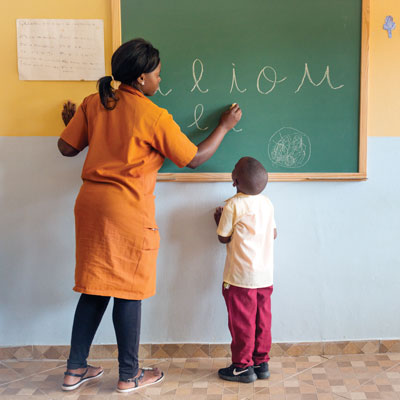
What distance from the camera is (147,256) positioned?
1799 millimetres

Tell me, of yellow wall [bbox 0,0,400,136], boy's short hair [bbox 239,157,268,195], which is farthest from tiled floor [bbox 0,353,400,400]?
yellow wall [bbox 0,0,400,136]

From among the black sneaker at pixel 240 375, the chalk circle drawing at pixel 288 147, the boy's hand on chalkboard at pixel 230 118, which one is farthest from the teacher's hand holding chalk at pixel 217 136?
the black sneaker at pixel 240 375

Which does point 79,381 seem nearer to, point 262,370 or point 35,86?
point 262,370

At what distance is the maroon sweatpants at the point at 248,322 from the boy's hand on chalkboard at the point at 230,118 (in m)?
0.72

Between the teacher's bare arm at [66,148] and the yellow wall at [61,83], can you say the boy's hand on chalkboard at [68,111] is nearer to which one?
the yellow wall at [61,83]

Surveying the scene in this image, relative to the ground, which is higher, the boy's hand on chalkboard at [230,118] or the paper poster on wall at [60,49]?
the paper poster on wall at [60,49]

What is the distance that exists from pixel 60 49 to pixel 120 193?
810 millimetres

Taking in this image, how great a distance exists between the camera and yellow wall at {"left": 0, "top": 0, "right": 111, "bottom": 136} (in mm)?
2045

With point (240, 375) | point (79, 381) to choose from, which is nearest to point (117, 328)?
point (79, 381)

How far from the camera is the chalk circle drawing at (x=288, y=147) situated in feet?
6.90

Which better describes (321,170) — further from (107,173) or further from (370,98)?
(107,173)

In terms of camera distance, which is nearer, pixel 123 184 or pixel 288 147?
pixel 123 184

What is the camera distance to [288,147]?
2107 mm

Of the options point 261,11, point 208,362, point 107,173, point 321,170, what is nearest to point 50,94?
point 107,173
